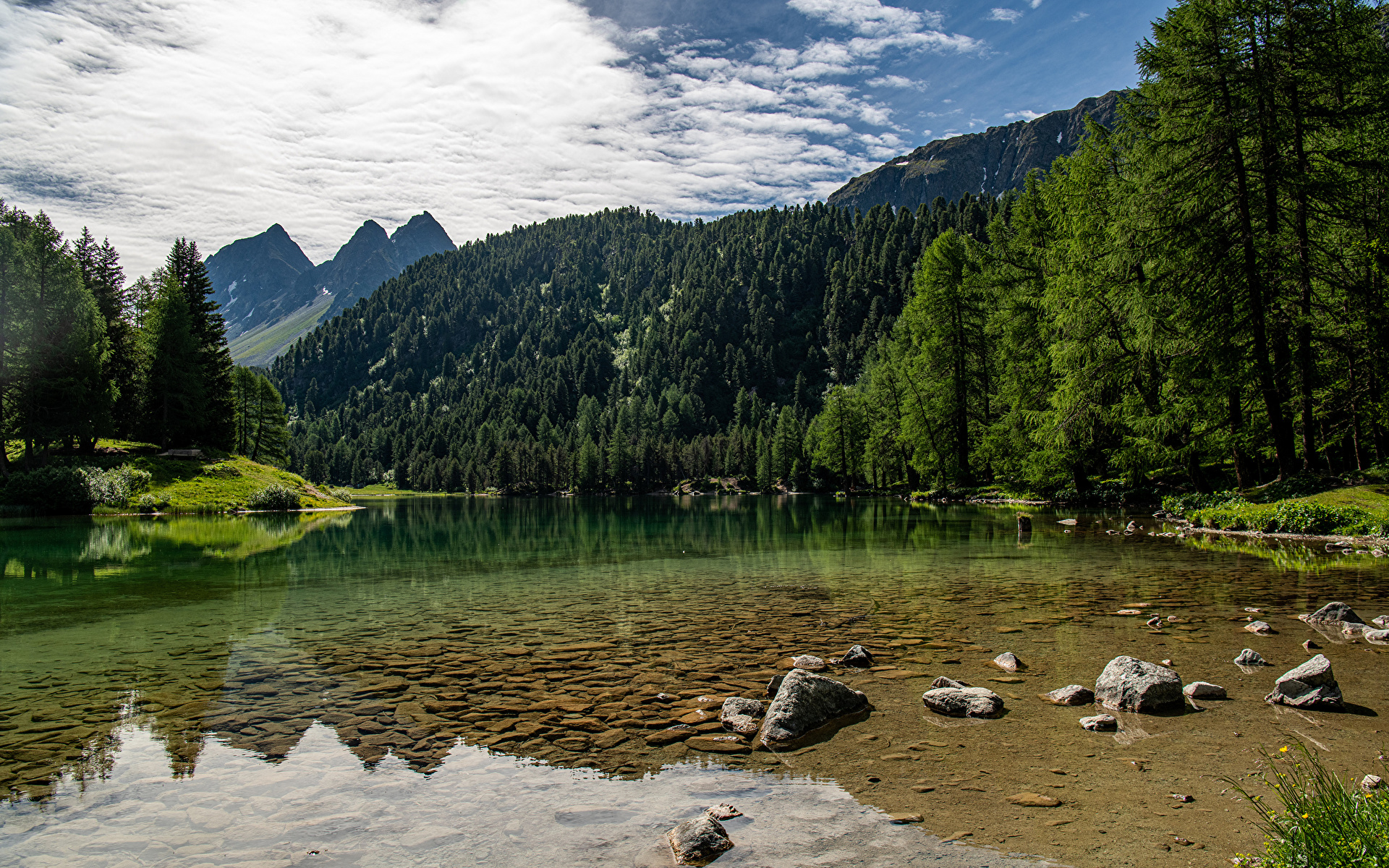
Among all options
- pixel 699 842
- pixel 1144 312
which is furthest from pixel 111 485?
pixel 1144 312

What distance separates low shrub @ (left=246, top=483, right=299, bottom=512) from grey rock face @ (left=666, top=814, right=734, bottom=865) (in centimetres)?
7085

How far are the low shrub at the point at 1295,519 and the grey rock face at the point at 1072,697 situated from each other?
62.6 feet

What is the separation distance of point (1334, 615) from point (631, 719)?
11.4 m

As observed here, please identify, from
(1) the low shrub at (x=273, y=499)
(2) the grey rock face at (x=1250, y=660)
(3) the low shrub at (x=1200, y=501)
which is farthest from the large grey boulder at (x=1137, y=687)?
(1) the low shrub at (x=273, y=499)

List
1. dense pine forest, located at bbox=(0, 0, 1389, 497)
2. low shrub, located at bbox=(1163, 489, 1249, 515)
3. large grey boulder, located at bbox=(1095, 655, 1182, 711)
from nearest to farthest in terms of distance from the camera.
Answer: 1. large grey boulder, located at bbox=(1095, 655, 1182, 711)
2. dense pine forest, located at bbox=(0, 0, 1389, 497)
3. low shrub, located at bbox=(1163, 489, 1249, 515)

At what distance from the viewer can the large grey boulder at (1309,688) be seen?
763 centimetres

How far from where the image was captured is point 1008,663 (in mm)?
10055

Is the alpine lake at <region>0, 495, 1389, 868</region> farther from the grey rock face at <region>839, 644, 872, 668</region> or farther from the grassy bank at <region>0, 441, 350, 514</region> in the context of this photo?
the grassy bank at <region>0, 441, 350, 514</region>

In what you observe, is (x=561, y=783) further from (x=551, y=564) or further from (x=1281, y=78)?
(x=1281, y=78)

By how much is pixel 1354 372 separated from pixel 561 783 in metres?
32.8

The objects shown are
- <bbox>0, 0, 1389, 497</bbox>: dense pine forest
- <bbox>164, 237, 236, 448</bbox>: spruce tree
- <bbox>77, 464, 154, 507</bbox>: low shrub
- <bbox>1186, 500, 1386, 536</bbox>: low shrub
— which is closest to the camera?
<bbox>1186, 500, 1386, 536</bbox>: low shrub

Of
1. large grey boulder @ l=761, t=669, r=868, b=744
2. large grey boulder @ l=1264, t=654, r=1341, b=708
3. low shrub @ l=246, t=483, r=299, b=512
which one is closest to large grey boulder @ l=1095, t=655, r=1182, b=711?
large grey boulder @ l=1264, t=654, r=1341, b=708

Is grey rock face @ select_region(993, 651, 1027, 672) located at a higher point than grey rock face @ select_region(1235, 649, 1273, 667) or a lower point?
lower

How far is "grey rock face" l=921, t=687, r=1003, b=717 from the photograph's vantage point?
815 cm
